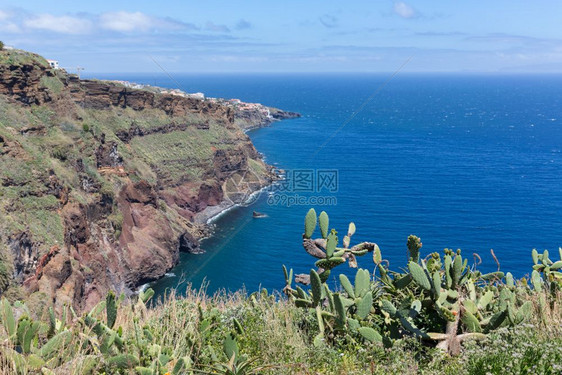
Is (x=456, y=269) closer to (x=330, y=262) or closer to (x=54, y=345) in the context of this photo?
(x=330, y=262)

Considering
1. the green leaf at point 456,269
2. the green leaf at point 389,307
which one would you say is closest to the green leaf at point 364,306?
the green leaf at point 389,307

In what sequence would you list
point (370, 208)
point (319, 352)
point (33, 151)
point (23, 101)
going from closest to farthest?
point (319, 352) < point (33, 151) < point (23, 101) < point (370, 208)

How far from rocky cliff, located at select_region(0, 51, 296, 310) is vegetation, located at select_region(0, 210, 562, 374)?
2292cm

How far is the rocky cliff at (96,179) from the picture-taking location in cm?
3142

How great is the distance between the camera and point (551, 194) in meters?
64.0

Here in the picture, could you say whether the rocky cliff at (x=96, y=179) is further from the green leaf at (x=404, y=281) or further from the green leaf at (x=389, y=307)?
the green leaf at (x=389, y=307)

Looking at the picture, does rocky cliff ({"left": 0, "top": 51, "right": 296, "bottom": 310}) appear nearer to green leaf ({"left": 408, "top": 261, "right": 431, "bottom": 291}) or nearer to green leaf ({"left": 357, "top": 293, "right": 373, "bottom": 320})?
green leaf ({"left": 357, "top": 293, "right": 373, "bottom": 320})

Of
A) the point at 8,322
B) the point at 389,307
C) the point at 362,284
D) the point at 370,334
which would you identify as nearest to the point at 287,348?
the point at 370,334

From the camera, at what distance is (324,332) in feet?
26.0

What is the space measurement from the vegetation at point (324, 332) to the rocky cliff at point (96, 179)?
22920mm

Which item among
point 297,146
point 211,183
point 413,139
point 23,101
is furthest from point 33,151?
point 413,139

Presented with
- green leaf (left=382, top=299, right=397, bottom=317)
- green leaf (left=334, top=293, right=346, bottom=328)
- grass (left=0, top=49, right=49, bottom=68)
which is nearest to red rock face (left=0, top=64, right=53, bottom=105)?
grass (left=0, top=49, right=49, bottom=68)

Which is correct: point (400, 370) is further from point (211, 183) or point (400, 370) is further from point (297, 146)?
point (297, 146)

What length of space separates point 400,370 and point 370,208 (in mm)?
55433
